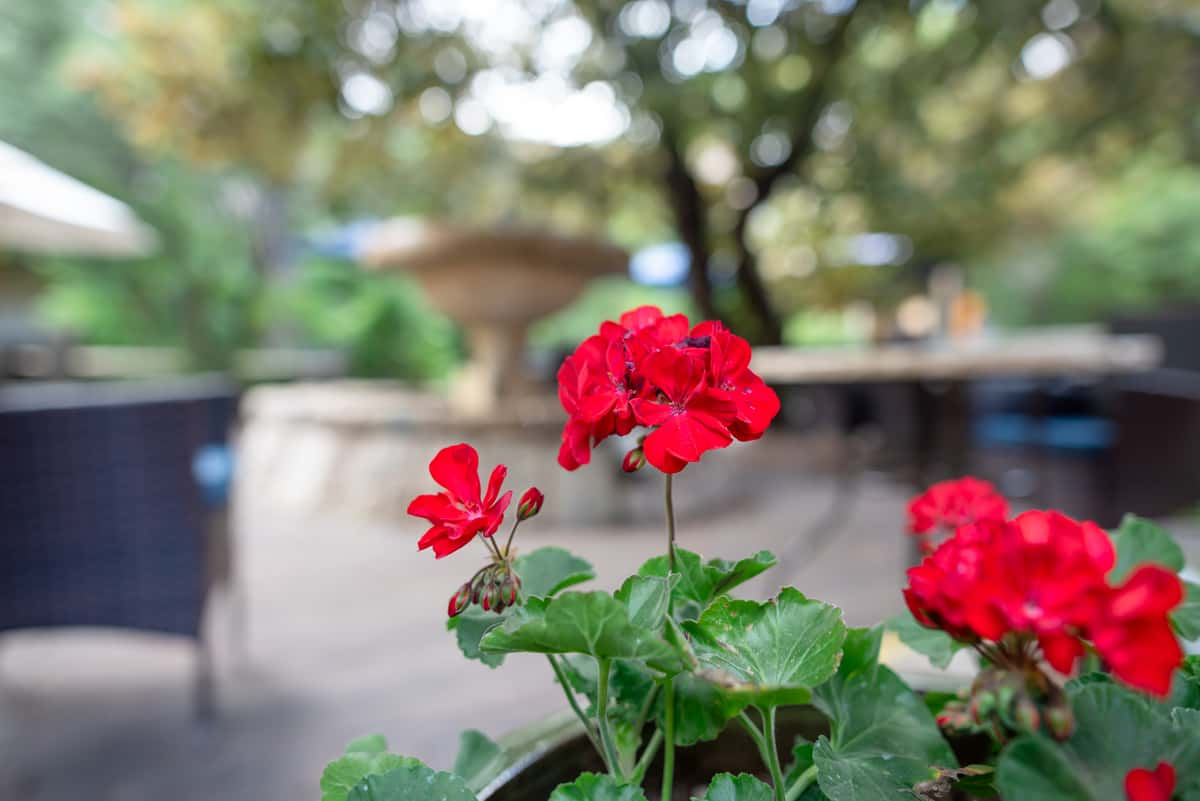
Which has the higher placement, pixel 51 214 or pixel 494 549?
pixel 51 214

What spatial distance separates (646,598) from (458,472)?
12 cm

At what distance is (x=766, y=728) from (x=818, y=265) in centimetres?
706

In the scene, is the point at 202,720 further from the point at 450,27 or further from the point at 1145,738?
the point at 450,27

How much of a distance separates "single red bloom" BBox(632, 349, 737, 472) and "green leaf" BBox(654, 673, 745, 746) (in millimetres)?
116

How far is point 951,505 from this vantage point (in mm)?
536

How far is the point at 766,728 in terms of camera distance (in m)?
0.38

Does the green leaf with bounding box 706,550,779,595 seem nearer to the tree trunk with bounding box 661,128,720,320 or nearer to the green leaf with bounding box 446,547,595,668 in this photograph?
the green leaf with bounding box 446,547,595,668

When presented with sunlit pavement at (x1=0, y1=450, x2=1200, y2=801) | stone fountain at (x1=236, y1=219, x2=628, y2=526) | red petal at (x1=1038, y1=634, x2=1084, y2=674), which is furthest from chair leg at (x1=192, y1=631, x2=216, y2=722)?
red petal at (x1=1038, y1=634, x2=1084, y2=674)

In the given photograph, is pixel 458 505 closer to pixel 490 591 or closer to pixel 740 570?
pixel 490 591

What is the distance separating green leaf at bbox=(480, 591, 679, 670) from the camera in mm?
343

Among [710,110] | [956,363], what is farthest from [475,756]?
[710,110]

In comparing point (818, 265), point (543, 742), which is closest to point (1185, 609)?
point (543, 742)

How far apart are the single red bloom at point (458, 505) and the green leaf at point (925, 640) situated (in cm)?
29

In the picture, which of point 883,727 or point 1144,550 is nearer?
point 883,727
